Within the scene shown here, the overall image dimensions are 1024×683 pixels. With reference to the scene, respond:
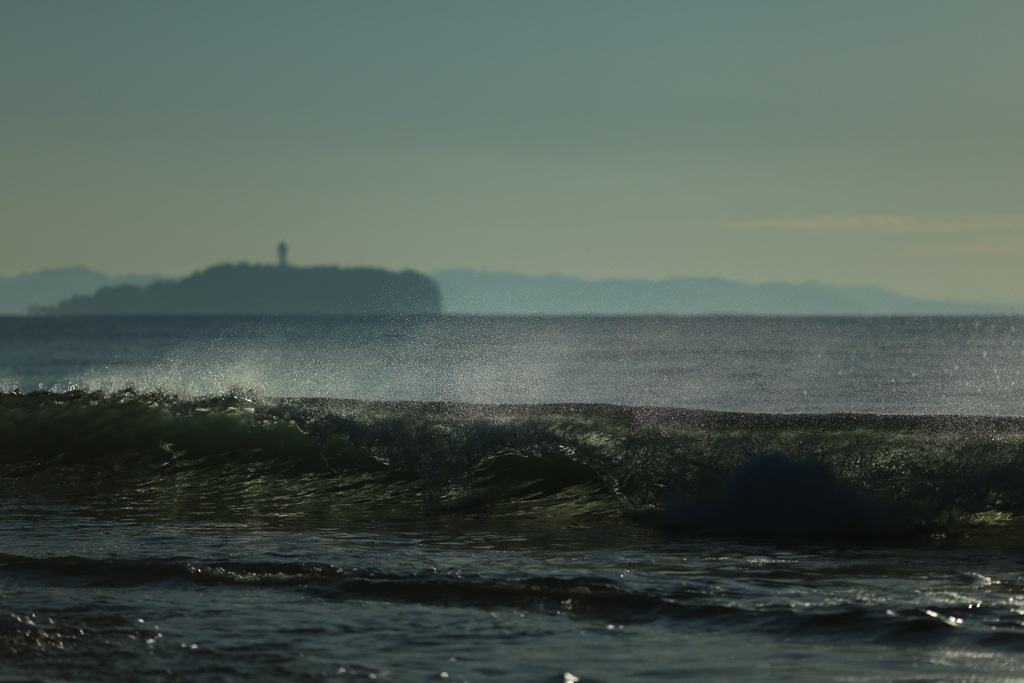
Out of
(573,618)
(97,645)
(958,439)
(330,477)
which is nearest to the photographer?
(97,645)

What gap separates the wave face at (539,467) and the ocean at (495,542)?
0.05 meters

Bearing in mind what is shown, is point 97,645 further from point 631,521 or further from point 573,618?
point 631,521

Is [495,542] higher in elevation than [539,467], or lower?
lower

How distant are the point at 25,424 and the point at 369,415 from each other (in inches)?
283

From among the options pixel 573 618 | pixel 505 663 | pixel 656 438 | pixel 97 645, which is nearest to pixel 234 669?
pixel 97 645

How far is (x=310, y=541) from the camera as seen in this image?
9281 mm

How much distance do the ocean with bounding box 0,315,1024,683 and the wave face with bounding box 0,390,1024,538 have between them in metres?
0.05

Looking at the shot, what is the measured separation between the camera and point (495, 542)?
9352 millimetres

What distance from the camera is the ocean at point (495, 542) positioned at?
5.76 metres

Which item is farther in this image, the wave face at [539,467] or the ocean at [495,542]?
the wave face at [539,467]

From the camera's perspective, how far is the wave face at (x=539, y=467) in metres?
10.5

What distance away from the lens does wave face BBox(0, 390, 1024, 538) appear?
1054 centimetres

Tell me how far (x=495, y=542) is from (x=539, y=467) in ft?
11.6

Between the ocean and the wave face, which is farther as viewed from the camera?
the wave face
